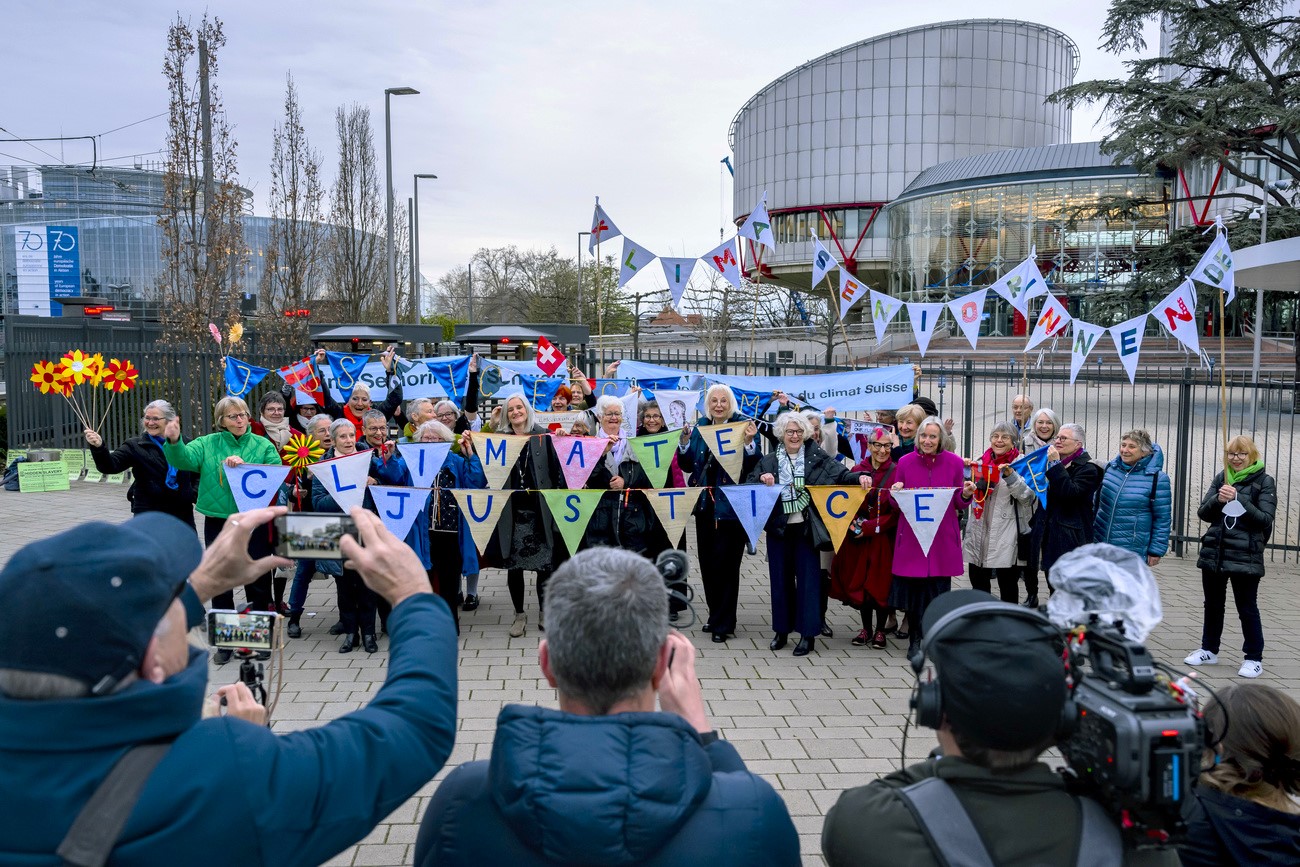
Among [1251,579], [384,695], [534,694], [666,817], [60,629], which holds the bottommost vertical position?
[534,694]

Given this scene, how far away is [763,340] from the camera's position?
43.5 m

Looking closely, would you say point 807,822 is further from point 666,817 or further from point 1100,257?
point 1100,257

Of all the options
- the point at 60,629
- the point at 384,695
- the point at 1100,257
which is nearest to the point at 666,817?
the point at 384,695

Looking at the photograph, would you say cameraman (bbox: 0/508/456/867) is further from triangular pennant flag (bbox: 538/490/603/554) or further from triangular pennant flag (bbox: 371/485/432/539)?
triangular pennant flag (bbox: 538/490/603/554)

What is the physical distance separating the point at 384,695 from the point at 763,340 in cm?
4223

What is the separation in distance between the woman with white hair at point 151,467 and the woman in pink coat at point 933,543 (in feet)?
19.3

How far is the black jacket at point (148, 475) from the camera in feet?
25.9

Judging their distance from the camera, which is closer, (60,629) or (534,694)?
(60,629)

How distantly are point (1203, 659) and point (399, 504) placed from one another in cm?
638

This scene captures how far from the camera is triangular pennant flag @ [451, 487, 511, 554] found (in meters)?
8.15

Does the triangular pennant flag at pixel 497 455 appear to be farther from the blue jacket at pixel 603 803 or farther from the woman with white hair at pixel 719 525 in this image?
the blue jacket at pixel 603 803

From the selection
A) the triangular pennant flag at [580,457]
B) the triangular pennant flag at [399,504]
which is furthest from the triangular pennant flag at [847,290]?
the triangular pennant flag at [399,504]

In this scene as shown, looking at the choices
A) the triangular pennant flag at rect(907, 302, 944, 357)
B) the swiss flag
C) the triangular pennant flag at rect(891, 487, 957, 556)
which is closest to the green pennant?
the triangular pennant flag at rect(891, 487, 957, 556)

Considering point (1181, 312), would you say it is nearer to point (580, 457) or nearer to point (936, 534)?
point (936, 534)
